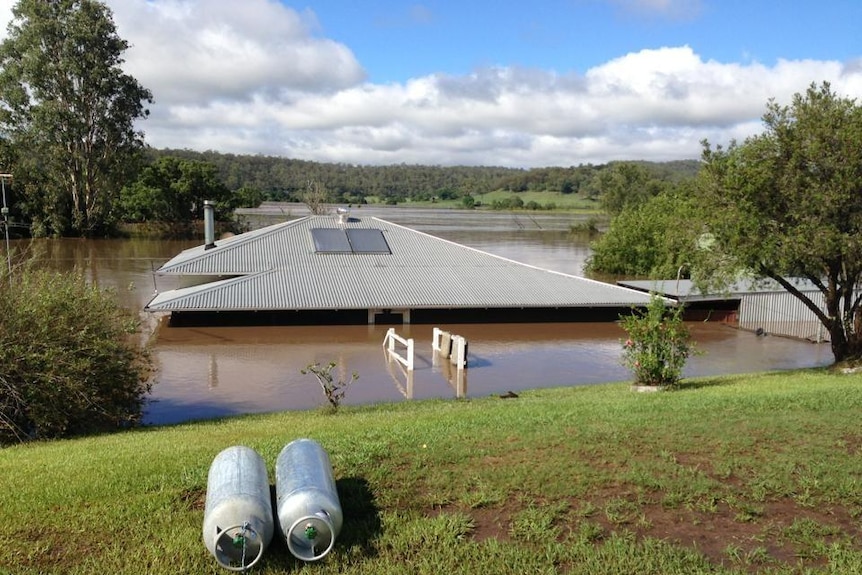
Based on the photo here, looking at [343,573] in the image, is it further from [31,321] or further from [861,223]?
[861,223]

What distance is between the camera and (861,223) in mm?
12602

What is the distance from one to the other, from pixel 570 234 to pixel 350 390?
63992 mm

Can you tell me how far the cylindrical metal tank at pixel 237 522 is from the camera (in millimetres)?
4438

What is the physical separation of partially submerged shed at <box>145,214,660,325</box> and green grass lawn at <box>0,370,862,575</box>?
45.1 feet

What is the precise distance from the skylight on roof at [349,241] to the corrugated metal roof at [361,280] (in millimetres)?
293

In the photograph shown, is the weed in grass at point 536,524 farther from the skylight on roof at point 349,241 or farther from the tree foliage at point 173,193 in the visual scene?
the tree foliage at point 173,193

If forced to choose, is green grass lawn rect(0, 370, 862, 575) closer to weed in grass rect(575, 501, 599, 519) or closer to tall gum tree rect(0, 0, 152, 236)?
weed in grass rect(575, 501, 599, 519)

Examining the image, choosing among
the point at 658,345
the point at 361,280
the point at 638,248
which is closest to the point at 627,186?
the point at 638,248

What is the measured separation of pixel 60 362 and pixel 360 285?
13890mm

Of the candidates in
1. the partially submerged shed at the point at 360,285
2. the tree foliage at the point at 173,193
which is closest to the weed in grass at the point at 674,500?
the partially submerged shed at the point at 360,285

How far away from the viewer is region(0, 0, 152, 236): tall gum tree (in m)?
47.1

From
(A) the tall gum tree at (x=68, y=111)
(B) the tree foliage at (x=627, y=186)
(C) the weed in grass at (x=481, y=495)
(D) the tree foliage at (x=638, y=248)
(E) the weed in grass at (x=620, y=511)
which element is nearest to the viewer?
(E) the weed in grass at (x=620, y=511)

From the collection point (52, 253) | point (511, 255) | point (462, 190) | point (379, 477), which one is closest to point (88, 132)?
point (52, 253)

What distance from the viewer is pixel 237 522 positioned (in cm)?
447
